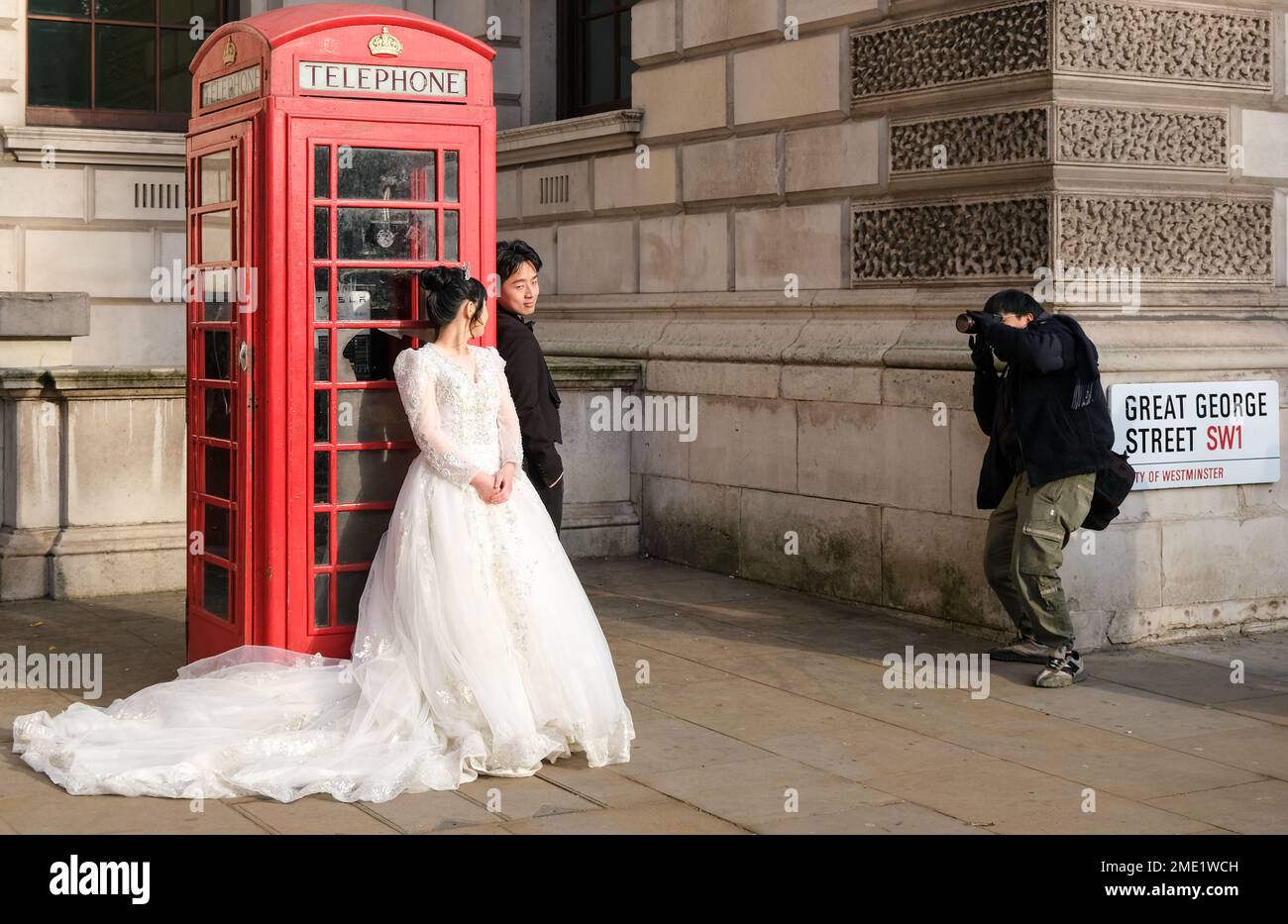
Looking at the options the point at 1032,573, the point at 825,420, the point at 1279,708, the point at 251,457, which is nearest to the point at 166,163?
the point at 825,420

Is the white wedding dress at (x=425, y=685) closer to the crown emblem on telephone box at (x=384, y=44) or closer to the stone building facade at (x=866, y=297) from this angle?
the crown emblem on telephone box at (x=384, y=44)

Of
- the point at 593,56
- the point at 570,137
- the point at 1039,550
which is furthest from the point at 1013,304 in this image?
the point at 593,56

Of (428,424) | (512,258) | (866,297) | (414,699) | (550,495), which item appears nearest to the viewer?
(414,699)

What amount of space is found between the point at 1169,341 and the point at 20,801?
5.71 metres

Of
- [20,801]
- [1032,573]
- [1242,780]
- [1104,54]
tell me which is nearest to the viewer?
[20,801]

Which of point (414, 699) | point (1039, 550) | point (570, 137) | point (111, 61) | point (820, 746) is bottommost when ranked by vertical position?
point (820, 746)

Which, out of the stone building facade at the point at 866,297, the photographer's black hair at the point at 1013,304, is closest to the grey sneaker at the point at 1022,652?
the stone building facade at the point at 866,297

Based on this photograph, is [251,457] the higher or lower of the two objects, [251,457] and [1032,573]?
the higher

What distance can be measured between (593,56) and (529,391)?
271 inches

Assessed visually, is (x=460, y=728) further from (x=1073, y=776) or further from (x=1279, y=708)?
(x=1279, y=708)

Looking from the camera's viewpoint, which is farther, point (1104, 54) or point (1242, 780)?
point (1104, 54)

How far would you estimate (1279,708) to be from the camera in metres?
7.08

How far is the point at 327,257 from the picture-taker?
21.7 ft

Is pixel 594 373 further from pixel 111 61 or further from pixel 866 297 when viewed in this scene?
pixel 111 61
